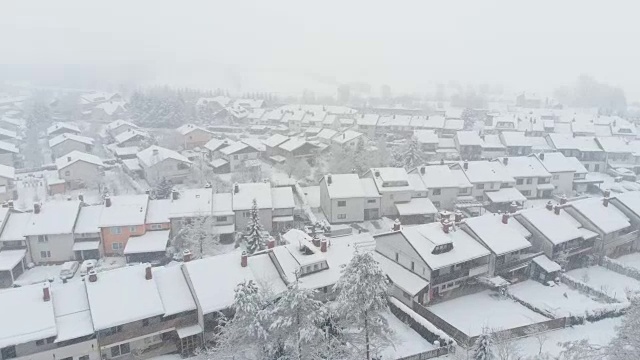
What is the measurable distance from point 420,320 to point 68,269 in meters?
32.5

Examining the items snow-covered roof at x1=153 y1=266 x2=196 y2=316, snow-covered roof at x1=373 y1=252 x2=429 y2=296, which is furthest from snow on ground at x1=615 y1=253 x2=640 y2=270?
snow-covered roof at x1=153 y1=266 x2=196 y2=316

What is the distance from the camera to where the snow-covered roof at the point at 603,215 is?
45875mm

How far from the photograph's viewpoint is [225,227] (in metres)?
52.0

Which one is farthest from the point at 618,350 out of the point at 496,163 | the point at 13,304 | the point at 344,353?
the point at 496,163

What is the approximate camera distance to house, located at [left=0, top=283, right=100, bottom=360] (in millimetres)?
29406

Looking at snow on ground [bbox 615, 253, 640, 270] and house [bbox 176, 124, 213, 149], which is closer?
snow on ground [bbox 615, 253, 640, 270]

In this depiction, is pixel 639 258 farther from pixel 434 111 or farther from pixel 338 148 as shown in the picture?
pixel 434 111

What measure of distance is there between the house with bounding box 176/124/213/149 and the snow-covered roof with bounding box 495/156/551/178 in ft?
172

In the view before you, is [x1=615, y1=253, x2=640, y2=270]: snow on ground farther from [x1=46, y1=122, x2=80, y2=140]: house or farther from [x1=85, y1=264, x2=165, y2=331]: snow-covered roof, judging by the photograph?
[x1=46, y1=122, x2=80, y2=140]: house

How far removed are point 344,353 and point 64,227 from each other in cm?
3251

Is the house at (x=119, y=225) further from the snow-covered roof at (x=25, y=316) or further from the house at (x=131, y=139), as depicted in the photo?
the house at (x=131, y=139)

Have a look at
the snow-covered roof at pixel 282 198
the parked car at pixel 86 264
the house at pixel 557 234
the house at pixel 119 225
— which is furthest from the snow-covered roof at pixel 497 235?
the parked car at pixel 86 264

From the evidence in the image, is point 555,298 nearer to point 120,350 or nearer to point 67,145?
point 120,350

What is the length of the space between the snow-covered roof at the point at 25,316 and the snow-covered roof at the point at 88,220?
16.8 meters
